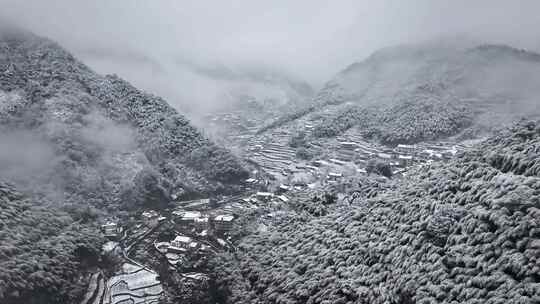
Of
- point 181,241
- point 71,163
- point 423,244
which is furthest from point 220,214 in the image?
point 423,244

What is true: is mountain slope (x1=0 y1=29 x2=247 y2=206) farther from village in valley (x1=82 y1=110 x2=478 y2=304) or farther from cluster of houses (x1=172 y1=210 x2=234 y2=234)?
cluster of houses (x1=172 y1=210 x2=234 y2=234)

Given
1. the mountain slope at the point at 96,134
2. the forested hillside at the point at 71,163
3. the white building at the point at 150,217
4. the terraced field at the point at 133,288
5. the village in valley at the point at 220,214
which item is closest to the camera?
the terraced field at the point at 133,288

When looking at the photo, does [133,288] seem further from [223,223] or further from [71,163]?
[71,163]

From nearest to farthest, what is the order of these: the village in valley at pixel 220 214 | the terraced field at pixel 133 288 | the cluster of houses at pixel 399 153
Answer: the terraced field at pixel 133 288 < the village in valley at pixel 220 214 < the cluster of houses at pixel 399 153

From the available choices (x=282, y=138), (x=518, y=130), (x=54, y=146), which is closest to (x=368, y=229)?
(x=518, y=130)

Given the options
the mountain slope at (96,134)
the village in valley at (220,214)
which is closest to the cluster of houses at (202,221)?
the village in valley at (220,214)

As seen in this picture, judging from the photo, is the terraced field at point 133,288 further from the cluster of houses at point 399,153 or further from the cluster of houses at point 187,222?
the cluster of houses at point 399,153
